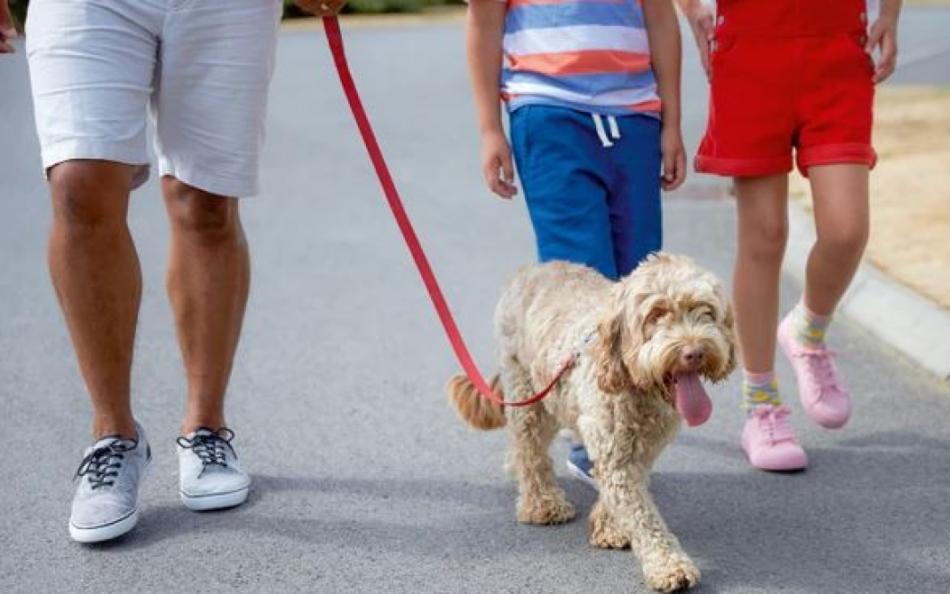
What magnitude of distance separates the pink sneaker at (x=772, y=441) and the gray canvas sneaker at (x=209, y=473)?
65.2 inches

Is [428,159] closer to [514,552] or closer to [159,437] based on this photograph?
[159,437]

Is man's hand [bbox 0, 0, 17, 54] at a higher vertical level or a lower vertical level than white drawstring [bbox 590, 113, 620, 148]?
higher

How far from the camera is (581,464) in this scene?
5.05 meters

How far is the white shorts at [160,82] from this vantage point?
4.46 meters

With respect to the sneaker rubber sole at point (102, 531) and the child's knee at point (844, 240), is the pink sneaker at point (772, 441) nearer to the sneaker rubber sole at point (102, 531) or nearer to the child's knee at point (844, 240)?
the child's knee at point (844, 240)

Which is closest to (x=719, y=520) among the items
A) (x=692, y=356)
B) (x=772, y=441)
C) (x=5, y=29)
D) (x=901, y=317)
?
(x=772, y=441)

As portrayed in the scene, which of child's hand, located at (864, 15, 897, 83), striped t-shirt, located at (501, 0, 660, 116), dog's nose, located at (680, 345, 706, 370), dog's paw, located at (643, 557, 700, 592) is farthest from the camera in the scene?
child's hand, located at (864, 15, 897, 83)

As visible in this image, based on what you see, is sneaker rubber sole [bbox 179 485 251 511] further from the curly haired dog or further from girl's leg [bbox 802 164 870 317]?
girl's leg [bbox 802 164 870 317]

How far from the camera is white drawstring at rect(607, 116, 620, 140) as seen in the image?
4.83 metres

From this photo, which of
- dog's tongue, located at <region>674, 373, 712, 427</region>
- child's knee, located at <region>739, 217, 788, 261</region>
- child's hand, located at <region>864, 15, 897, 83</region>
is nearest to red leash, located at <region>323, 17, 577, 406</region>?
dog's tongue, located at <region>674, 373, 712, 427</region>

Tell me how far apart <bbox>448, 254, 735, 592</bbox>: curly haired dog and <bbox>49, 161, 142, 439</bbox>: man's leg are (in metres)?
1.05

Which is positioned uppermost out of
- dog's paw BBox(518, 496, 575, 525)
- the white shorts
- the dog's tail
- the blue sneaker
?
the white shorts

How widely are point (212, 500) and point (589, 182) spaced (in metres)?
1.50

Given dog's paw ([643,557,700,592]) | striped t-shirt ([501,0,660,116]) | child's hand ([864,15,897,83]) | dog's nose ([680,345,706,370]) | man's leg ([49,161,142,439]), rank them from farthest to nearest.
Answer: child's hand ([864,15,897,83]), striped t-shirt ([501,0,660,116]), man's leg ([49,161,142,439]), dog's paw ([643,557,700,592]), dog's nose ([680,345,706,370])
